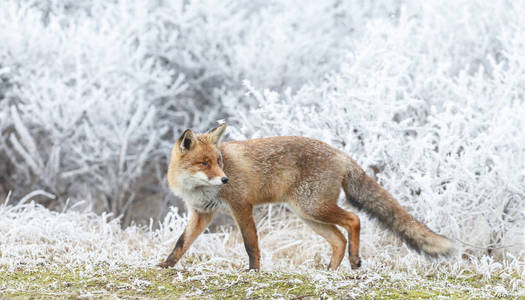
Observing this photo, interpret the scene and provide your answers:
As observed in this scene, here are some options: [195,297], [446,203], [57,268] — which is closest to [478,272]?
[446,203]

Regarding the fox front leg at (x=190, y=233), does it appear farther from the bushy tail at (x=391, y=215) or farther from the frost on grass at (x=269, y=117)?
the bushy tail at (x=391, y=215)

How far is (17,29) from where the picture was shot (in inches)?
289

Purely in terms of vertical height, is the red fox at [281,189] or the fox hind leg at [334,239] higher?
the red fox at [281,189]

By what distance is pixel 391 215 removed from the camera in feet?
14.2

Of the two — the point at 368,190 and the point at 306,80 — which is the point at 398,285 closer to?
the point at 368,190

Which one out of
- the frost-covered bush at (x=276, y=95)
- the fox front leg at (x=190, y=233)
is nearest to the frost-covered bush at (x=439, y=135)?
the frost-covered bush at (x=276, y=95)

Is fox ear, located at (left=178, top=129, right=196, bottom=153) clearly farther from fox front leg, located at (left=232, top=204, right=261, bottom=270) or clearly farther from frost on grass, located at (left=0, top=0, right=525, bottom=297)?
frost on grass, located at (left=0, top=0, right=525, bottom=297)

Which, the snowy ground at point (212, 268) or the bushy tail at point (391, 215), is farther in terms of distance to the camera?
the bushy tail at point (391, 215)

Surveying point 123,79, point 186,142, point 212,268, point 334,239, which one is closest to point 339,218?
point 334,239

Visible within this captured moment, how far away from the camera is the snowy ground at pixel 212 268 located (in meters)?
3.38

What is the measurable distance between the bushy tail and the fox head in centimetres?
102

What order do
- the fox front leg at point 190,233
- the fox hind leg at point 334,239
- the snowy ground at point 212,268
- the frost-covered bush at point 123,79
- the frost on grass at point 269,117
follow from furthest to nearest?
1. the frost-covered bush at point 123,79
2. the frost on grass at point 269,117
3. the fox hind leg at point 334,239
4. the fox front leg at point 190,233
5. the snowy ground at point 212,268

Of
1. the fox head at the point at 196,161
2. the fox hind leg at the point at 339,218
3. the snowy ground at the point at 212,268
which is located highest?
the fox head at the point at 196,161

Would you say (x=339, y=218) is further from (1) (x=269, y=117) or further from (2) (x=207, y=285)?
(1) (x=269, y=117)
